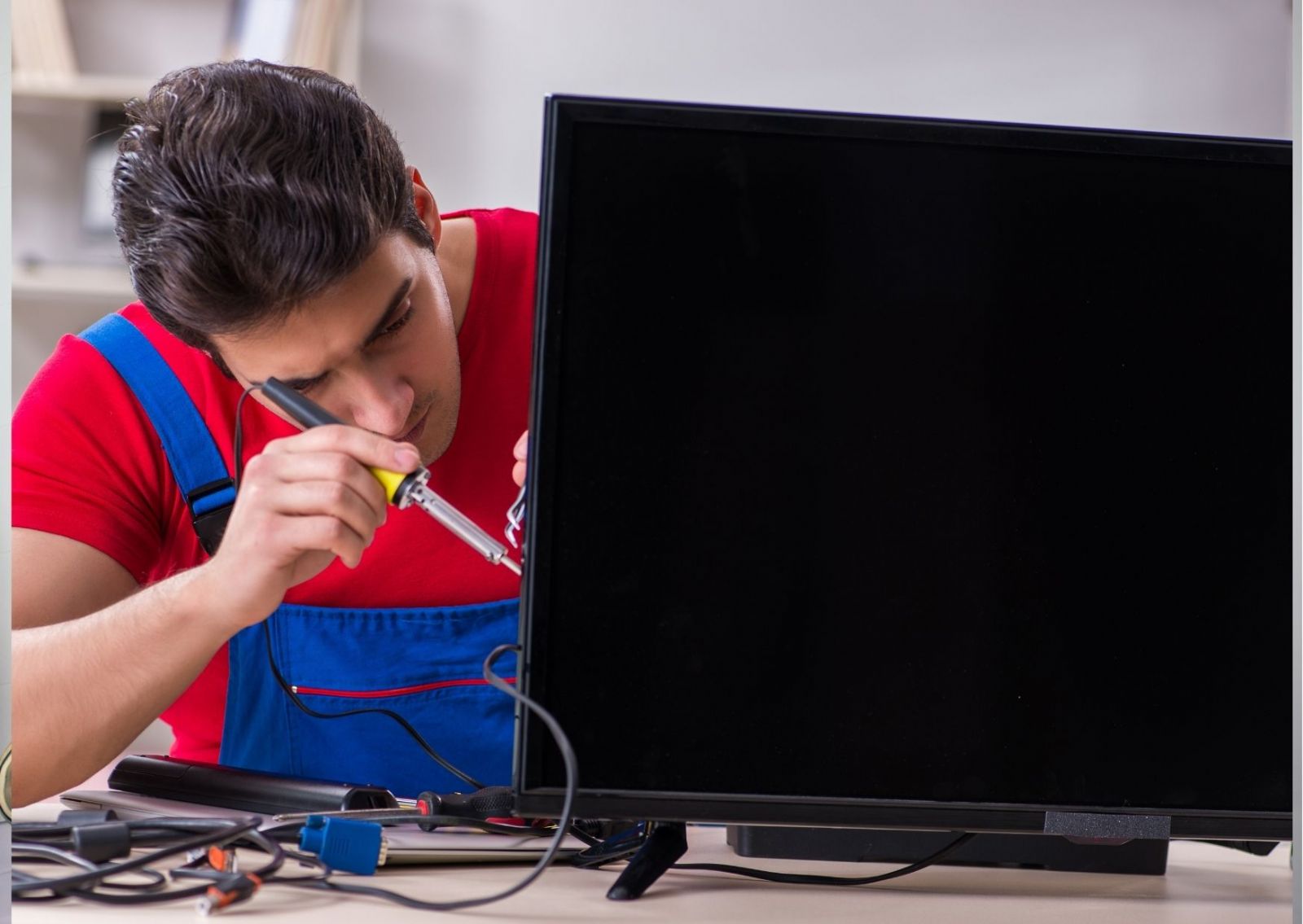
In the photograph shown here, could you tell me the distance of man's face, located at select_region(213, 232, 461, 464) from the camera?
0.86 metres

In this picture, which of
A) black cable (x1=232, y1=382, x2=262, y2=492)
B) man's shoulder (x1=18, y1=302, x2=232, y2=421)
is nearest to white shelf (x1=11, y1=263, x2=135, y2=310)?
man's shoulder (x1=18, y1=302, x2=232, y2=421)

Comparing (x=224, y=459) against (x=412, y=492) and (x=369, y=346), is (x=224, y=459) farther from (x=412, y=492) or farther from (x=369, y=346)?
(x=412, y=492)

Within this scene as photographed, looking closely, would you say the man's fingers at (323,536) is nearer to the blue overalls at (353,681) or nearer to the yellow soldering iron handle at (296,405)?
the yellow soldering iron handle at (296,405)

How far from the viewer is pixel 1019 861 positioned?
754 mm

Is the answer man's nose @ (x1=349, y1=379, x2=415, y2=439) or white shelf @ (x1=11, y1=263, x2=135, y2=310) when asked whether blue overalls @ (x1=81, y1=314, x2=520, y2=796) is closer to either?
man's nose @ (x1=349, y1=379, x2=415, y2=439)

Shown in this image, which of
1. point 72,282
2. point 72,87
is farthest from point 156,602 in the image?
point 72,87

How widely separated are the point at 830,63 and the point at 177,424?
5.39 feet

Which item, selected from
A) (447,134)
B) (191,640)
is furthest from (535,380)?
(447,134)

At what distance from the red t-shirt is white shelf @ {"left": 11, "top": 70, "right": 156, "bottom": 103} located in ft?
3.47

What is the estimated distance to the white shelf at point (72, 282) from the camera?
1.95 metres

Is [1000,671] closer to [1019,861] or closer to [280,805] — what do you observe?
[1019,861]

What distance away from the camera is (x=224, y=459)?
3.41 ft

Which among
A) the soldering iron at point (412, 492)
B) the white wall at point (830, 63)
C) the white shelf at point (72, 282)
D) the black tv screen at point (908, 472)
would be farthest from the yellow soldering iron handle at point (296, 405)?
the white wall at point (830, 63)

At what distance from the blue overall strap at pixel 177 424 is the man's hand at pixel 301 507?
0.20 m
